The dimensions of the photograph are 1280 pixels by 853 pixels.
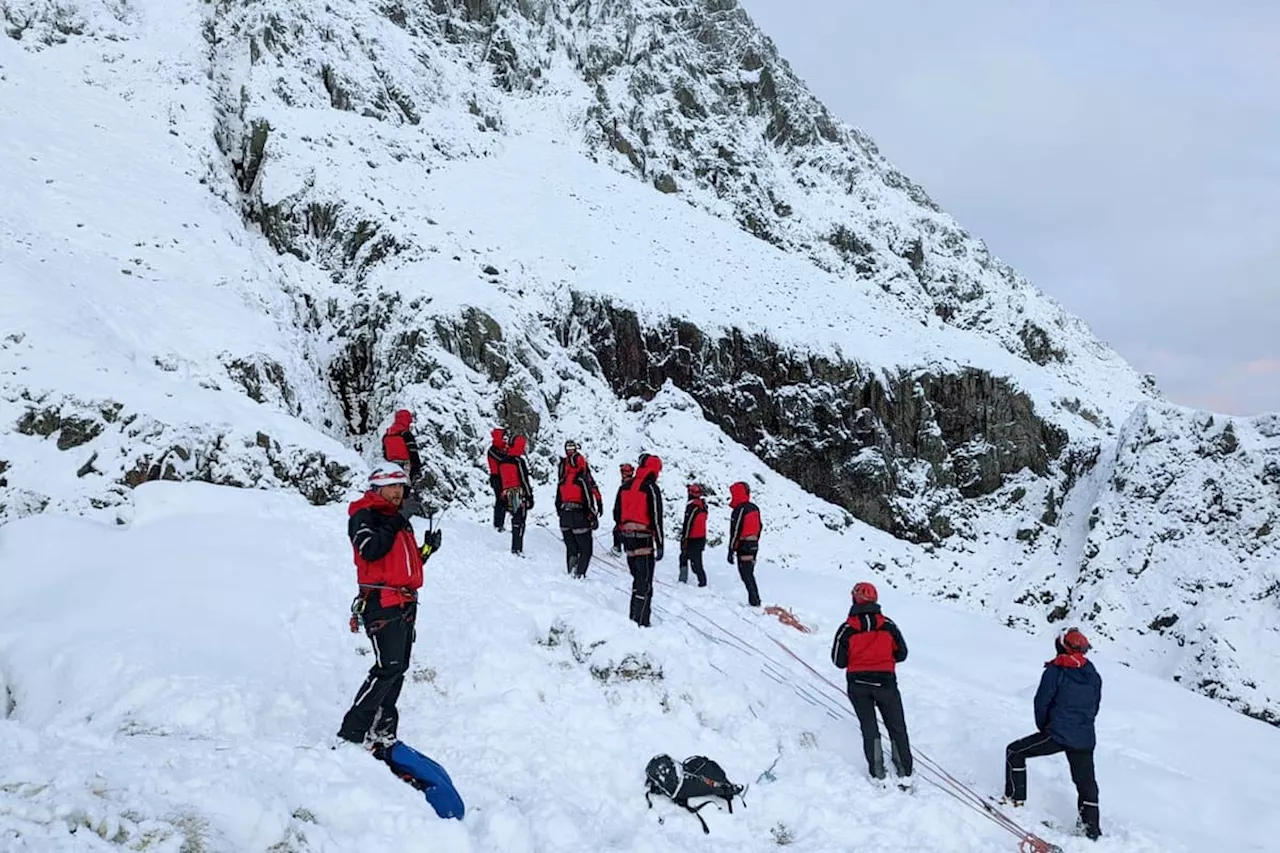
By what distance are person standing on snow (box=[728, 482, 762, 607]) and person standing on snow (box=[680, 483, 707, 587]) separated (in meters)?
0.59

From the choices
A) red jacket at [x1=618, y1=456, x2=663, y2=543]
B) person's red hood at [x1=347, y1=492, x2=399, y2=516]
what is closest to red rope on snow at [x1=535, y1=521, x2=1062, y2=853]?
red jacket at [x1=618, y1=456, x2=663, y2=543]

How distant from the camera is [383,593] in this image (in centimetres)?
569

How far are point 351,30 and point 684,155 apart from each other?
15160 millimetres

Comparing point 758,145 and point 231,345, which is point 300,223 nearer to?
point 231,345

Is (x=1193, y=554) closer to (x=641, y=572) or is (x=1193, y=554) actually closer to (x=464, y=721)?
(x=641, y=572)

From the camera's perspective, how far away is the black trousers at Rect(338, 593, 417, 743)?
552 centimetres

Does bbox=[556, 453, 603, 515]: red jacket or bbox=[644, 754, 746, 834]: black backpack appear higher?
bbox=[556, 453, 603, 515]: red jacket

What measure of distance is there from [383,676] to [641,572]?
437 centimetres

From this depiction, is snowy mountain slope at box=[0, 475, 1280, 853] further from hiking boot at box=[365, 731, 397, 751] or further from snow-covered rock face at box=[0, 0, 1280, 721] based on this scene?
snow-covered rock face at box=[0, 0, 1280, 721]

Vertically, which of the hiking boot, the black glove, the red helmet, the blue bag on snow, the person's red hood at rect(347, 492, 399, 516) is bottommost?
the hiking boot

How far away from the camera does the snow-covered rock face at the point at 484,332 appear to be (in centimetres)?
1403

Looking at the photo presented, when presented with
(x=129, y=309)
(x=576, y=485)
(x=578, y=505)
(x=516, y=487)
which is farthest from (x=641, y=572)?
(x=129, y=309)

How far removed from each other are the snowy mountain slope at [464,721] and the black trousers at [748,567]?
1.42 m

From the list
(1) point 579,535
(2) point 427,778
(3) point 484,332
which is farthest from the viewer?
(3) point 484,332
